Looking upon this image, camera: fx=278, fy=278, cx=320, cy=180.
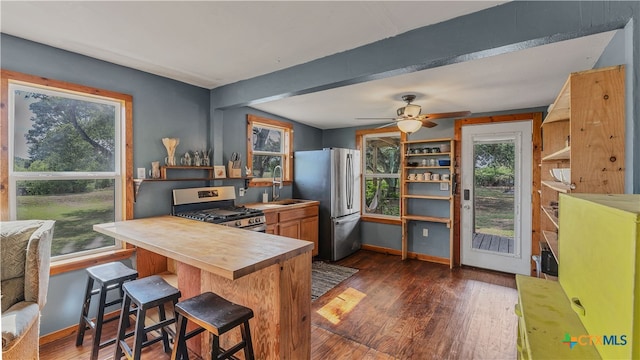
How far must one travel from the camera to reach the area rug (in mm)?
3324

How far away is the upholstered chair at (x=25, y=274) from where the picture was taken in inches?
66.4

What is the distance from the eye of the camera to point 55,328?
7.45 feet

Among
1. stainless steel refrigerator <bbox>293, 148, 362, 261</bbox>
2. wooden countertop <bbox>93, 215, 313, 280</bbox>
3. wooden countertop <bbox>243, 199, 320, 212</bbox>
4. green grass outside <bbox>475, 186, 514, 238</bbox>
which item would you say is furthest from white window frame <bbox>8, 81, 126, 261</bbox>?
green grass outside <bbox>475, 186, 514, 238</bbox>

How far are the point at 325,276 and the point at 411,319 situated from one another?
1.34 m

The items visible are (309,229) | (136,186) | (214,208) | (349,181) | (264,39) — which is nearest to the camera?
(264,39)

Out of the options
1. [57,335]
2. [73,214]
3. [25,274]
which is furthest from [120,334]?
[73,214]

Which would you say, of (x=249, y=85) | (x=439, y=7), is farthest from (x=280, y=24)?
(x=249, y=85)

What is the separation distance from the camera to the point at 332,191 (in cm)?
439

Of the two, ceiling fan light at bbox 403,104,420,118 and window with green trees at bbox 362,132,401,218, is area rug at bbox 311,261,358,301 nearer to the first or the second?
window with green trees at bbox 362,132,401,218

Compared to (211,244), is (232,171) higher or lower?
higher

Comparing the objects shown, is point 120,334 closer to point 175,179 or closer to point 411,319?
point 175,179

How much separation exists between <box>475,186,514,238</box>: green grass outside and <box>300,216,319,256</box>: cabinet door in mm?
2458

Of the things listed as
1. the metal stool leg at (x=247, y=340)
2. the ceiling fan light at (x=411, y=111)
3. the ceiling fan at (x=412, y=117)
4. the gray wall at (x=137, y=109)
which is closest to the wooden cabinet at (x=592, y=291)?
the metal stool leg at (x=247, y=340)

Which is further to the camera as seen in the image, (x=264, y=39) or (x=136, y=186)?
(x=136, y=186)
